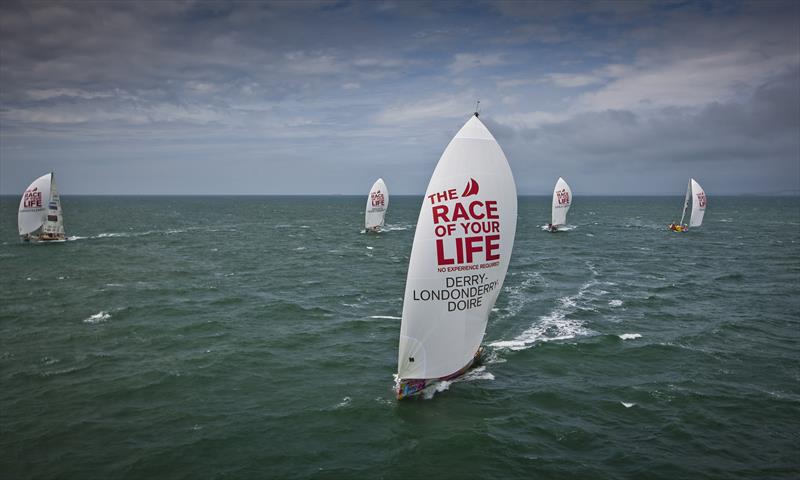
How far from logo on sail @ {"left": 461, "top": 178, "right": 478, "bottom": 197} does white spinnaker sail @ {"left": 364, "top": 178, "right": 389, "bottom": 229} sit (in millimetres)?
57691

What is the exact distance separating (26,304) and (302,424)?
99.0ft

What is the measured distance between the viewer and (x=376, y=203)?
8250 cm

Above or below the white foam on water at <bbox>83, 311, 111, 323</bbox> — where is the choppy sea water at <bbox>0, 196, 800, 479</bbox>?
below

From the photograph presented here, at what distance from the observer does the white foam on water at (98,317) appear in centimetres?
3280

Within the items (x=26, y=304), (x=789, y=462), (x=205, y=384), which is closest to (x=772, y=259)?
(x=789, y=462)

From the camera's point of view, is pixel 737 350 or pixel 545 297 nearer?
pixel 737 350

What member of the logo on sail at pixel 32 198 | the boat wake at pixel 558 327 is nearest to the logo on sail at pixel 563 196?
the boat wake at pixel 558 327

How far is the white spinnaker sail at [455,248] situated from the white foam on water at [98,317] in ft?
77.5

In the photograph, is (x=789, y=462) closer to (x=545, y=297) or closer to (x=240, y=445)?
(x=240, y=445)

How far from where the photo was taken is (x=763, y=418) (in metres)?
20.3

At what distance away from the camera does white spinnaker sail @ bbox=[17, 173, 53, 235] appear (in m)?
65.4

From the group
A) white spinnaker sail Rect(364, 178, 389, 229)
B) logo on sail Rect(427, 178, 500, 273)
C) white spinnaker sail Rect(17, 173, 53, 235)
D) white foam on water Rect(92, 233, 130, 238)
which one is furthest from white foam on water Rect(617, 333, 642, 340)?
white foam on water Rect(92, 233, 130, 238)

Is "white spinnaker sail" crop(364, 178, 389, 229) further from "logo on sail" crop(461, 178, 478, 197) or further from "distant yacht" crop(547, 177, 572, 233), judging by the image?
"logo on sail" crop(461, 178, 478, 197)

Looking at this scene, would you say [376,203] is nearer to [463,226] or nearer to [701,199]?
[701,199]
